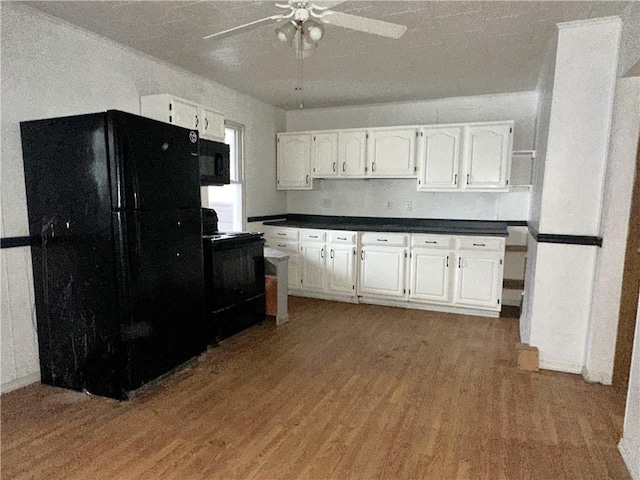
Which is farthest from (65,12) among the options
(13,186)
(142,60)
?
(13,186)

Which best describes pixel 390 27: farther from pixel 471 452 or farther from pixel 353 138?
pixel 353 138

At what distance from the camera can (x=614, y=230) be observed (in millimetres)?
2537

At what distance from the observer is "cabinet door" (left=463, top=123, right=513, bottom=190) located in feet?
13.4

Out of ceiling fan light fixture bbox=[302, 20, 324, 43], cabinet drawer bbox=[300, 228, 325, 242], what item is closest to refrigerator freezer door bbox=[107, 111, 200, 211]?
ceiling fan light fixture bbox=[302, 20, 324, 43]

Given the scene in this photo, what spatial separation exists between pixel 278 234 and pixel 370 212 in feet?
4.03

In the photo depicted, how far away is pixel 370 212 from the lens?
5.11 m

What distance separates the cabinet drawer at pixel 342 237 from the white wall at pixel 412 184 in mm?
749

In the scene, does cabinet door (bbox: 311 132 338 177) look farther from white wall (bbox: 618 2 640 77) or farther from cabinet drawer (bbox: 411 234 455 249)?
white wall (bbox: 618 2 640 77)

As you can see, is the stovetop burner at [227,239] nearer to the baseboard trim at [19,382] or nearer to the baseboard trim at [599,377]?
the baseboard trim at [19,382]

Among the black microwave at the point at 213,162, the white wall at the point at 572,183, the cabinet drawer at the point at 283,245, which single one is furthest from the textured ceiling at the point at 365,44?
the cabinet drawer at the point at 283,245

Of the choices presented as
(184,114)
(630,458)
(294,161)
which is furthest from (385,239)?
(630,458)

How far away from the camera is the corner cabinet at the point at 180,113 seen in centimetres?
324

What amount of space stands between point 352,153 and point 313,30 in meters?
2.85

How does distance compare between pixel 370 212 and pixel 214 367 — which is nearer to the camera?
pixel 214 367
